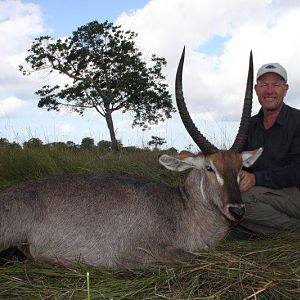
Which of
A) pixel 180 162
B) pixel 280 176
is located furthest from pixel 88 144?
pixel 180 162

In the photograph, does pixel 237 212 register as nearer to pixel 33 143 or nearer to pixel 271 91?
pixel 271 91

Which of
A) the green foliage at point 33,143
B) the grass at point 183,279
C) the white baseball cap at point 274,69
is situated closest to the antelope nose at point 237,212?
the grass at point 183,279

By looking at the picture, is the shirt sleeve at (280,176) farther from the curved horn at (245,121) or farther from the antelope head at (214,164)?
the curved horn at (245,121)

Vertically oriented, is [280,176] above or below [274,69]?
below

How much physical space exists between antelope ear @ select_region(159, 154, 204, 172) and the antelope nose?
2.64 feet

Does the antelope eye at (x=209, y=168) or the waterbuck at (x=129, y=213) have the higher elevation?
the antelope eye at (x=209, y=168)

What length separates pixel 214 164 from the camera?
5680 mm

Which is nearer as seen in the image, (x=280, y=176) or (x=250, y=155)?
(x=250, y=155)

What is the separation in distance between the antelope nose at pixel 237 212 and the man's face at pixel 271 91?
2.32 metres

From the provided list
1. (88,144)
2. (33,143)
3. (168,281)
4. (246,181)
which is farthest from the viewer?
(88,144)

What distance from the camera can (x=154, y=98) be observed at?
35438 mm

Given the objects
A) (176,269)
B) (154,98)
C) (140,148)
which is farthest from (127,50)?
Answer: (176,269)

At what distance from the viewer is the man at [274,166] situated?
6848 millimetres

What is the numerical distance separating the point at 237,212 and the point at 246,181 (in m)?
1.22
